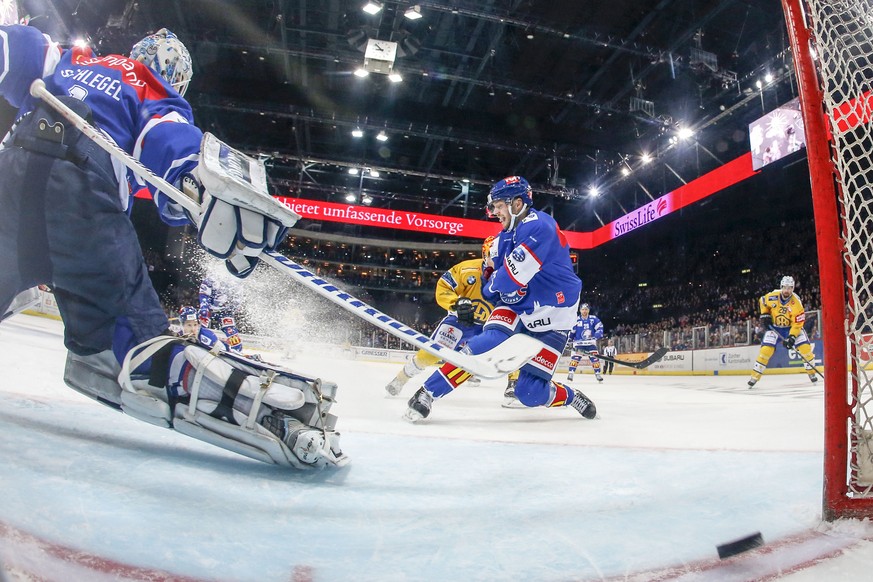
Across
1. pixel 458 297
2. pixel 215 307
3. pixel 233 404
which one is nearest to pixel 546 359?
pixel 458 297

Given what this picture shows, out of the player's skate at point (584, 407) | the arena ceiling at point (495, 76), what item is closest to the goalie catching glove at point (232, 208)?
the player's skate at point (584, 407)

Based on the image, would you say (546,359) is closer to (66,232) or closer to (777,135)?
(66,232)

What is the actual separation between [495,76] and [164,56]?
393 inches

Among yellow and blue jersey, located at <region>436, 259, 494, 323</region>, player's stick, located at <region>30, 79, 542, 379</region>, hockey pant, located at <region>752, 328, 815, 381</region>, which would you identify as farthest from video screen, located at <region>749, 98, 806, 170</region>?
player's stick, located at <region>30, 79, 542, 379</region>

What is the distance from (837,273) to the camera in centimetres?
88

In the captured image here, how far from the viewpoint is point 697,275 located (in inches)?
599

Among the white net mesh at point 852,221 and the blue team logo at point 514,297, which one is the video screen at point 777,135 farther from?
the white net mesh at point 852,221

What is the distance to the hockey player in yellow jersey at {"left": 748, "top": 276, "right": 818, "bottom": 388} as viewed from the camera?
5934 millimetres

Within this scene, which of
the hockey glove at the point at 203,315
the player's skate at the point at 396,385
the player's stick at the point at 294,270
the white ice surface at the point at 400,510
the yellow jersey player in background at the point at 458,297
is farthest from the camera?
the hockey glove at the point at 203,315

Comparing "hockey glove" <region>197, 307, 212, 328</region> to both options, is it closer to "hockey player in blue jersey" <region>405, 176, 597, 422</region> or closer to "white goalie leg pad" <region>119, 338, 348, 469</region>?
"hockey player in blue jersey" <region>405, 176, 597, 422</region>

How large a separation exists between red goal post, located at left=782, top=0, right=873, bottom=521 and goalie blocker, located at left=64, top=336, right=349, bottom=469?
961 millimetres

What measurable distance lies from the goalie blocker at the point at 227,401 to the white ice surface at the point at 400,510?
64 mm

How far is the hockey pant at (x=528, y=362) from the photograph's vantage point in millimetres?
2484

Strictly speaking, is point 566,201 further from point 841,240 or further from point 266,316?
point 841,240
